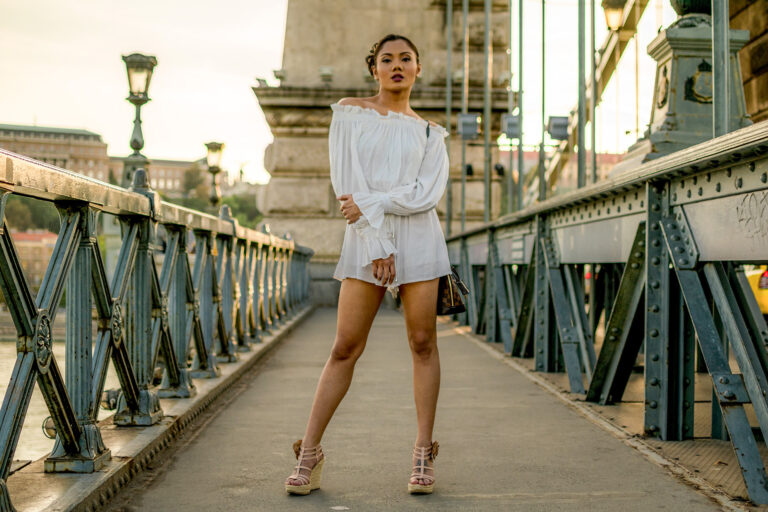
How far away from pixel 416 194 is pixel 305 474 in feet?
3.66

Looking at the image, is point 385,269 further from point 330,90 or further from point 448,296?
point 330,90

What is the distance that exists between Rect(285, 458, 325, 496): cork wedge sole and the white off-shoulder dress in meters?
0.73

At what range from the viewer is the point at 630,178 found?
4980 millimetres

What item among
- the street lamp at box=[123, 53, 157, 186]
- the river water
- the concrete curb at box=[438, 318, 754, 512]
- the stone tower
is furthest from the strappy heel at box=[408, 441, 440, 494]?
the stone tower

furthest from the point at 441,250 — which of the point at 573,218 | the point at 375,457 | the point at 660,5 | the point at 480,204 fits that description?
the point at 480,204

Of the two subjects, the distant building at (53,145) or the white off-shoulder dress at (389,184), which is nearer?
the white off-shoulder dress at (389,184)

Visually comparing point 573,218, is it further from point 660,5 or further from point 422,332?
point 660,5

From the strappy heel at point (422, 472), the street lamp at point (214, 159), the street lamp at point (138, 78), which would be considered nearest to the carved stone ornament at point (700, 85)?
the strappy heel at point (422, 472)

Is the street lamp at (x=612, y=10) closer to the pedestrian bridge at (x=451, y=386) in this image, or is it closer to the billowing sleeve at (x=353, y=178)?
the pedestrian bridge at (x=451, y=386)

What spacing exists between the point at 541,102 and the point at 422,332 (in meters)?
7.59

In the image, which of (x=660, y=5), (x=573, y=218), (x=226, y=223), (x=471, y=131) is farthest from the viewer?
(x=471, y=131)

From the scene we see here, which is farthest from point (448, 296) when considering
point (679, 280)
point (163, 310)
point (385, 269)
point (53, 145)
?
point (53, 145)

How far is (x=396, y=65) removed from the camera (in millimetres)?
3924

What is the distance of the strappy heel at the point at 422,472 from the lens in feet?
12.3
